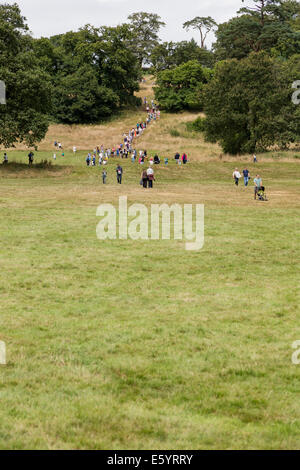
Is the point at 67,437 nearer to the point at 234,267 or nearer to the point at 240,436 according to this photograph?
the point at 240,436

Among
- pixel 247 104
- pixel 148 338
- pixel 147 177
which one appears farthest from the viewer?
pixel 247 104

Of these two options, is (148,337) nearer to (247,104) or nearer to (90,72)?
(247,104)

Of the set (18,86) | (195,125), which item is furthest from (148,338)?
(195,125)

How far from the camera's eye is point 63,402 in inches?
296

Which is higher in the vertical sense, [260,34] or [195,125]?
[260,34]

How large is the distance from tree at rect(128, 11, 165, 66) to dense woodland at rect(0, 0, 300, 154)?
9.5 inches

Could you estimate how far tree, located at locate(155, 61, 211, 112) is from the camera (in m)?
87.6

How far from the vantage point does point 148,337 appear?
34.6ft

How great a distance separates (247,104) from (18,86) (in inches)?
987

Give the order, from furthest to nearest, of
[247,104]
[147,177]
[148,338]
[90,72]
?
[90,72]
[247,104]
[147,177]
[148,338]

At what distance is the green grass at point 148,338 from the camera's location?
6.84m

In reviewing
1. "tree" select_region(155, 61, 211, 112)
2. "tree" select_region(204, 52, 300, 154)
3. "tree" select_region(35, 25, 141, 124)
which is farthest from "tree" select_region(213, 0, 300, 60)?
"tree" select_region(204, 52, 300, 154)

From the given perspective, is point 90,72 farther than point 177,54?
No

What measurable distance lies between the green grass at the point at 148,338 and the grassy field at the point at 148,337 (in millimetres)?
30
